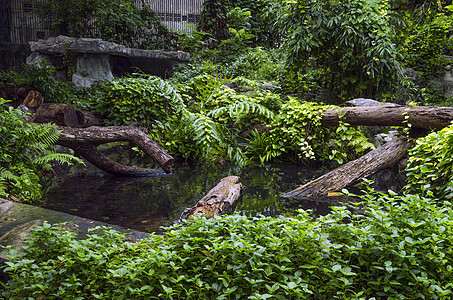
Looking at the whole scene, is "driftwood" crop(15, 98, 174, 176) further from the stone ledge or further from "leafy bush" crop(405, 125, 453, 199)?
the stone ledge

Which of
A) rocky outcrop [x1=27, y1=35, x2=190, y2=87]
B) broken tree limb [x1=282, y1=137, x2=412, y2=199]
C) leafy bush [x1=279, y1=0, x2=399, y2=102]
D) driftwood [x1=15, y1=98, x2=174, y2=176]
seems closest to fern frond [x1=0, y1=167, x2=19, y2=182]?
driftwood [x1=15, y1=98, x2=174, y2=176]

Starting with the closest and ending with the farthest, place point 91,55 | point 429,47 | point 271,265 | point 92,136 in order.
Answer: point 271,265, point 92,136, point 429,47, point 91,55

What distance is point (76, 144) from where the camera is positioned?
5762 millimetres

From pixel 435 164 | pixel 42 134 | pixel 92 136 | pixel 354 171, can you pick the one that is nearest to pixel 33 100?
pixel 92 136

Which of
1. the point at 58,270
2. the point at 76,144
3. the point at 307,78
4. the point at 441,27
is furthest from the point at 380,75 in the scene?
the point at 58,270

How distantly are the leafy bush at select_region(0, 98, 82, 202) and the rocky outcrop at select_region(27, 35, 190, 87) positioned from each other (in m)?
6.11

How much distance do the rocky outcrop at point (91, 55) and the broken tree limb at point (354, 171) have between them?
6.70m

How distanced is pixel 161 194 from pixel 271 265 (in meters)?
3.57

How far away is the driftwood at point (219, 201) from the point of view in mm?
4098

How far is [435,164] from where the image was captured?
158 inches

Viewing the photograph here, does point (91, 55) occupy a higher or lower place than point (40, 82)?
higher

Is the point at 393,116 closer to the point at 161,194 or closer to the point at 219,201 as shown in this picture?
the point at 219,201

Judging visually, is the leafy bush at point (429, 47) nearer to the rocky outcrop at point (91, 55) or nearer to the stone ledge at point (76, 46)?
the rocky outcrop at point (91, 55)

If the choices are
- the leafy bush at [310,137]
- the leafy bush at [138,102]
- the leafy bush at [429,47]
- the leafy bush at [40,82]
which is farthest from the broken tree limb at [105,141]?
the leafy bush at [429,47]
